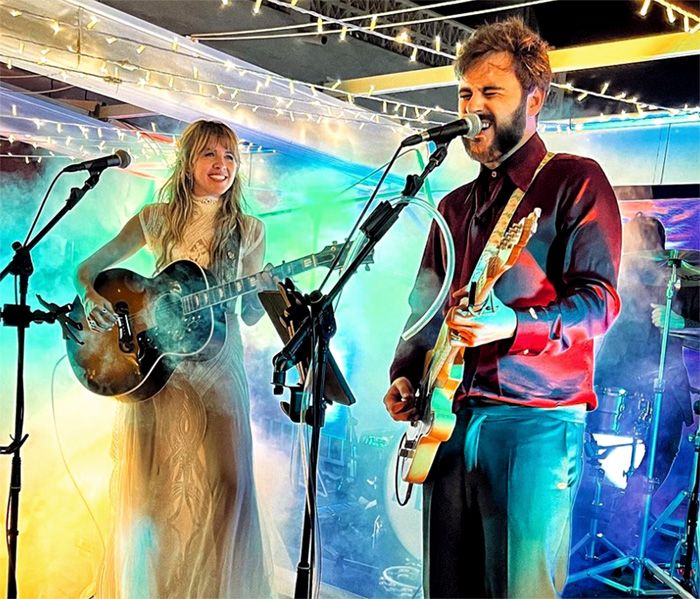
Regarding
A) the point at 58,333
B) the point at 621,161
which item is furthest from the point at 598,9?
the point at 58,333

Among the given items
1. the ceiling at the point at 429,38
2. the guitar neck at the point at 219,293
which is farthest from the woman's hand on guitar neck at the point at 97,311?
the ceiling at the point at 429,38

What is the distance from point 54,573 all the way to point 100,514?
0.95 feet

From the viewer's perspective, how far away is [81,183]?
3.05 m

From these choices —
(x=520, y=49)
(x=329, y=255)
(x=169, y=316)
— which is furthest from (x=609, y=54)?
(x=169, y=316)

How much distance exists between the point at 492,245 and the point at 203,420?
1195mm

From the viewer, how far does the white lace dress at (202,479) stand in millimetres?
2916

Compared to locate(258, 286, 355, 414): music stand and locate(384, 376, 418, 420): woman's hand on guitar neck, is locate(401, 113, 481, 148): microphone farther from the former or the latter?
locate(384, 376, 418, 420): woman's hand on guitar neck

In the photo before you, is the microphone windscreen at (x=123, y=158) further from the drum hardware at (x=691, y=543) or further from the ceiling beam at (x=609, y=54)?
the drum hardware at (x=691, y=543)

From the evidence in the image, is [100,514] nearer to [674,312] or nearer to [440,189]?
[440,189]

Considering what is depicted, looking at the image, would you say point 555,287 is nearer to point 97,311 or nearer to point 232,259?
point 232,259

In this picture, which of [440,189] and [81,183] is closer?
[440,189]

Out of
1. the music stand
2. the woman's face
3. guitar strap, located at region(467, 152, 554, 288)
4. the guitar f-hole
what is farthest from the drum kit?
the guitar f-hole

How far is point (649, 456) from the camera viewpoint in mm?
2369

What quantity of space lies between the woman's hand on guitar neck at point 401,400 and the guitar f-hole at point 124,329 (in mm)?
903
